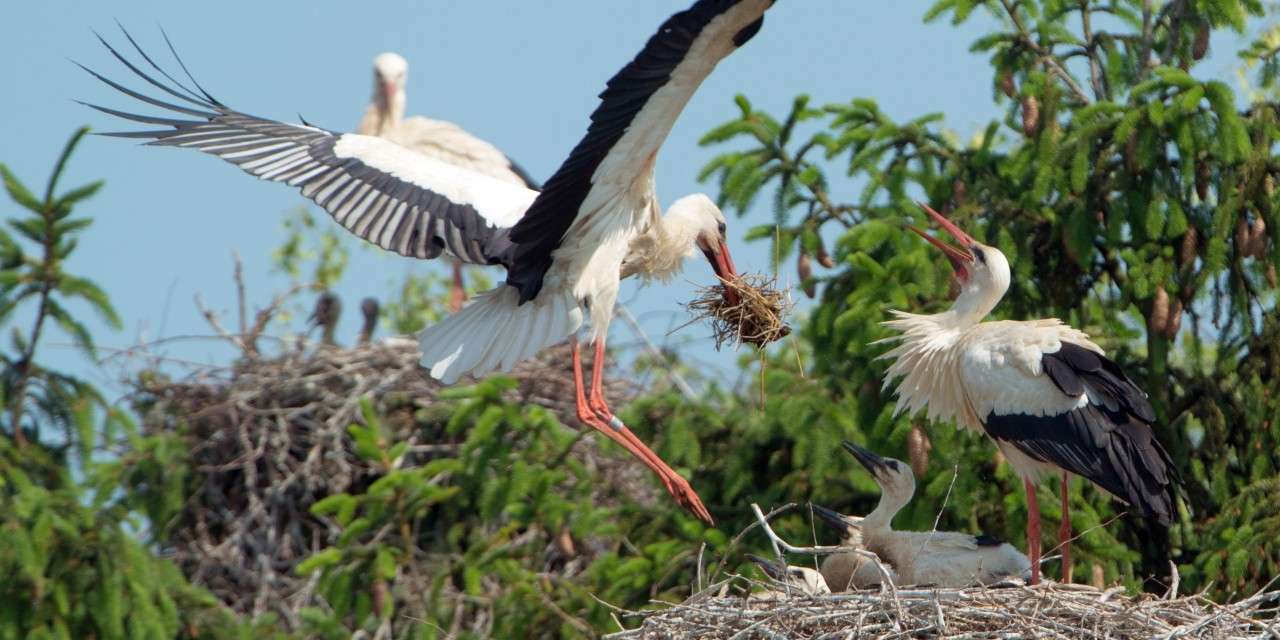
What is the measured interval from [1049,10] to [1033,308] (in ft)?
4.37

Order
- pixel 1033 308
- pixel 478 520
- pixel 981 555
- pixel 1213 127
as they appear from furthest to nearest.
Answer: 1. pixel 478 520
2. pixel 1033 308
3. pixel 1213 127
4. pixel 981 555

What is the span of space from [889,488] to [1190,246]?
5.76 ft

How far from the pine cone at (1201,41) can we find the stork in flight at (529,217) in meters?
2.38

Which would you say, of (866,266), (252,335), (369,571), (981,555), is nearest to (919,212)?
(866,266)

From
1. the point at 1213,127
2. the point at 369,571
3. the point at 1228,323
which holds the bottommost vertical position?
the point at 369,571

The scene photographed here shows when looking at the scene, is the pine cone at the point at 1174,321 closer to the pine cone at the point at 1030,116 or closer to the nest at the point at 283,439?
the pine cone at the point at 1030,116

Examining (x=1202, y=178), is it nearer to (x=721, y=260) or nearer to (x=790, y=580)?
(x=721, y=260)

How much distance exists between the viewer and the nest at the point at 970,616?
7.13 meters

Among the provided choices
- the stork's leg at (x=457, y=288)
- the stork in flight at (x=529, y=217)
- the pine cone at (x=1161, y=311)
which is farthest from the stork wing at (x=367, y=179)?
the stork's leg at (x=457, y=288)

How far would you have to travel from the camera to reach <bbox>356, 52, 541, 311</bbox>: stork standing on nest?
12844 mm

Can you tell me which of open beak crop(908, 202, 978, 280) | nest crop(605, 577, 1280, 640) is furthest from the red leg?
open beak crop(908, 202, 978, 280)

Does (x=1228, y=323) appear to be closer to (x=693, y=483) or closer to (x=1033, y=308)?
(x=1033, y=308)

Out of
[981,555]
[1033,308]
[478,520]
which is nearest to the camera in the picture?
[981,555]

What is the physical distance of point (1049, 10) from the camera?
35.0ft
